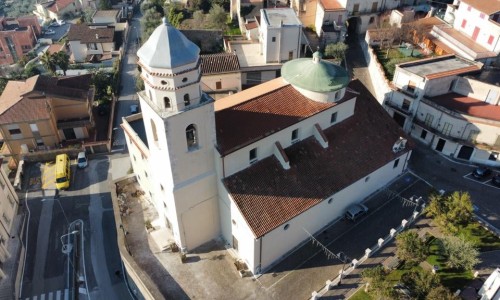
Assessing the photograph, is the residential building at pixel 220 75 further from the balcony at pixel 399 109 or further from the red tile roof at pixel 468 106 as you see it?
the red tile roof at pixel 468 106

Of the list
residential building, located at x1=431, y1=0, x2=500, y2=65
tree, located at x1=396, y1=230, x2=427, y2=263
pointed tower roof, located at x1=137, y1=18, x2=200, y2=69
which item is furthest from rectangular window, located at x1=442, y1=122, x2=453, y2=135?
pointed tower roof, located at x1=137, y1=18, x2=200, y2=69

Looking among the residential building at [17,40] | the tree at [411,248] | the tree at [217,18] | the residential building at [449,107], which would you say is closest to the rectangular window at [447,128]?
the residential building at [449,107]

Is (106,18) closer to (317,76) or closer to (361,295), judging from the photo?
(317,76)

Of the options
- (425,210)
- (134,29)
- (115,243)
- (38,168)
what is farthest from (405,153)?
(134,29)

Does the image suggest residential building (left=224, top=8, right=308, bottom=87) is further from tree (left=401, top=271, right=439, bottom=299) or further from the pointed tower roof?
tree (left=401, top=271, right=439, bottom=299)

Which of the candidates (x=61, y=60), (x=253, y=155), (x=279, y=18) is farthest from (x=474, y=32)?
(x=61, y=60)
